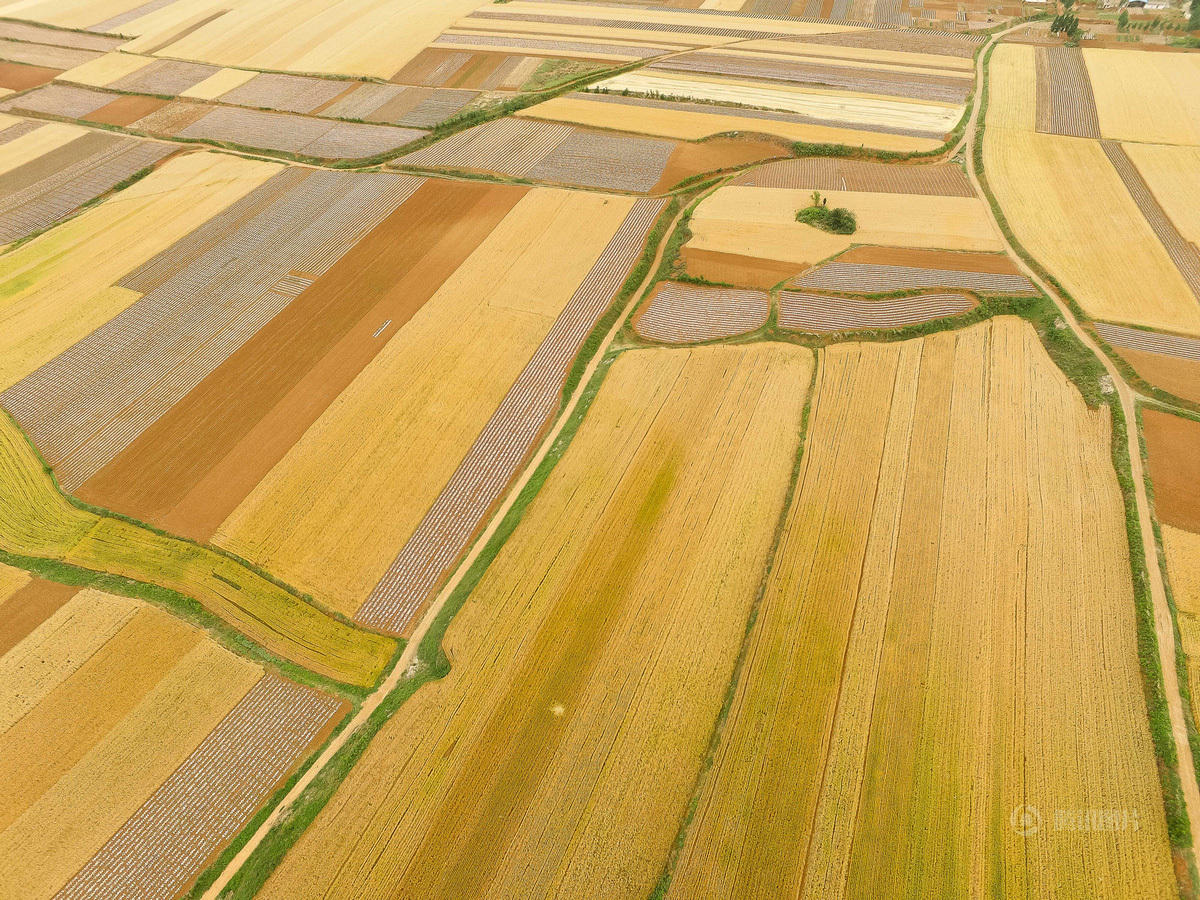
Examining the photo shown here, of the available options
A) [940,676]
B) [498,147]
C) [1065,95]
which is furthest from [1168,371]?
[498,147]

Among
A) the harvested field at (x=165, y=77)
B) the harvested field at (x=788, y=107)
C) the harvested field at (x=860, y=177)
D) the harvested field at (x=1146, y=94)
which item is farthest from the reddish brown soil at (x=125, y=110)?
the harvested field at (x=1146, y=94)

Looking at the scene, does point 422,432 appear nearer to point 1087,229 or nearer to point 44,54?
point 1087,229

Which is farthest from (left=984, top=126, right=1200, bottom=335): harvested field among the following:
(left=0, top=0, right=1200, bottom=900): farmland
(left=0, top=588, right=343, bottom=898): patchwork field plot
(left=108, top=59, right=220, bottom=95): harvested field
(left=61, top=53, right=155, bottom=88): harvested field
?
(left=61, top=53, right=155, bottom=88): harvested field

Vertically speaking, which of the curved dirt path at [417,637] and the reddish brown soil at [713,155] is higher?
the reddish brown soil at [713,155]

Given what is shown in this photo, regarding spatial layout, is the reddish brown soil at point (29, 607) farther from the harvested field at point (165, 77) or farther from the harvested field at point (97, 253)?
the harvested field at point (165, 77)

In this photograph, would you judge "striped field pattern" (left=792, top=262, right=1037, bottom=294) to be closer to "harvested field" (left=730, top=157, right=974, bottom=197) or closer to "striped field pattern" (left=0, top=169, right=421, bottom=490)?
"harvested field" (left=730, top=157, right=974, bottom=197)

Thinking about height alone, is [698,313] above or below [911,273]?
below

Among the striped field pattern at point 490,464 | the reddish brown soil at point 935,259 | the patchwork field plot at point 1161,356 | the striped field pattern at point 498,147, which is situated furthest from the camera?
the striped field pattern at point 498,147

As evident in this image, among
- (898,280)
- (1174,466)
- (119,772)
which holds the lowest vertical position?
(119,772)
